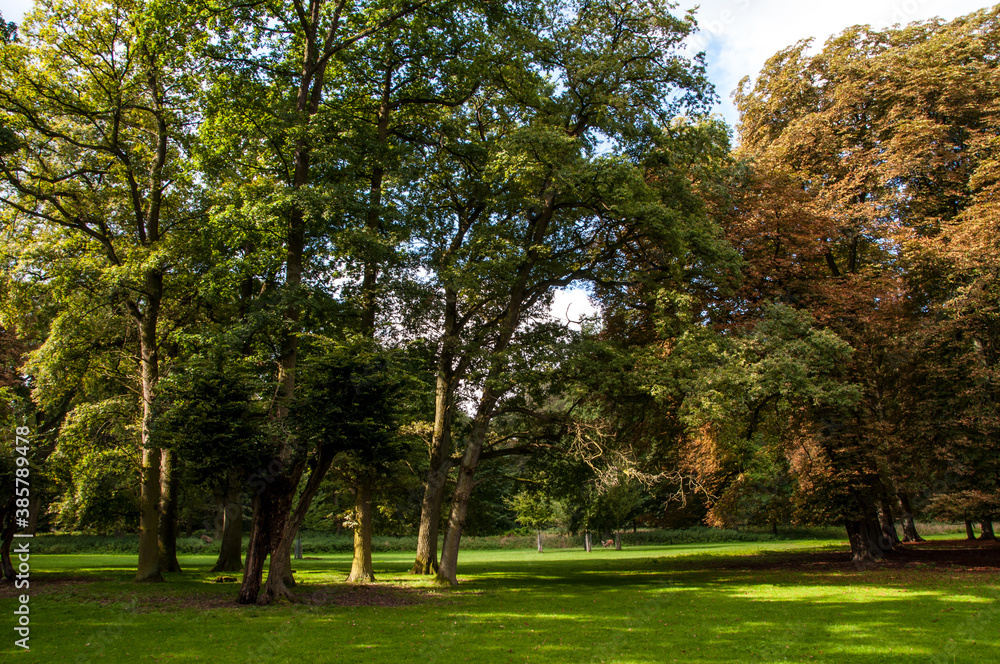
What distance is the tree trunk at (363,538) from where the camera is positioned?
18.4 meters

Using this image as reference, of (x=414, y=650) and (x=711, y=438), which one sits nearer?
(x=414, y=650)

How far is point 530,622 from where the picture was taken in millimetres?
11617

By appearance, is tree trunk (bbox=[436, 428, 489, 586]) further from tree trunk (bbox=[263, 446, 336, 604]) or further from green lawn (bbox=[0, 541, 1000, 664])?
tree trunk (bbox=[263, 446, 336, 604])

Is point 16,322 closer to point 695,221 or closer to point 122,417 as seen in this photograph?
point 122,417

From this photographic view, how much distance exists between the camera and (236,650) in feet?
29.1

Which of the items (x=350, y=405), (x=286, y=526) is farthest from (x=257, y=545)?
(x=350, y=405)

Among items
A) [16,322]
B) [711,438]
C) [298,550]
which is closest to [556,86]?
[711,438]

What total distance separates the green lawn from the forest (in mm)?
1967

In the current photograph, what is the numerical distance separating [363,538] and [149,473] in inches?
241

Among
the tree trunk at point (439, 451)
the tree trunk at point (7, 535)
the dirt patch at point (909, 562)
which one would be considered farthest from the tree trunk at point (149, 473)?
the dirt patch at point (909, 562)

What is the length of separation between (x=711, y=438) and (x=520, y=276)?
8.08 m

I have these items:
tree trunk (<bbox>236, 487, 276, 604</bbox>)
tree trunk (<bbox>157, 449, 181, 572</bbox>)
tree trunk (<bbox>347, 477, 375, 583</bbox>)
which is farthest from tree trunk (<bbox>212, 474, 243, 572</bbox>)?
tree trunk (<bbox>236, 487, 276, 604</bbox>)

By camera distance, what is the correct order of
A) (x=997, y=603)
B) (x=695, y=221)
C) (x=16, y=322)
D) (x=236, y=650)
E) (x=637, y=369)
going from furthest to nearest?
(x=16, y=322) < (x=695, y=221) < (x=637, y=369) < (x=997, y=603) < (x=236, y=650)

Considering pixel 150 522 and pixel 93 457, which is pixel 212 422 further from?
pixel 93 457
